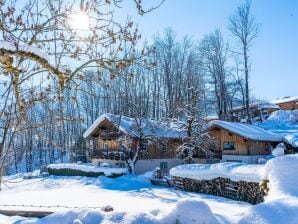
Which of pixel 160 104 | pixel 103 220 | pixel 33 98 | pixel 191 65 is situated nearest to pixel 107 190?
pixel 103 220

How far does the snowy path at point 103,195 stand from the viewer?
15.9 metres

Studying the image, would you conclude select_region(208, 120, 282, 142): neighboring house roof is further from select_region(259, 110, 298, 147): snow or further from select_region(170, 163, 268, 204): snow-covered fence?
select_region(170, 163, 268, 204): snow-covered fence

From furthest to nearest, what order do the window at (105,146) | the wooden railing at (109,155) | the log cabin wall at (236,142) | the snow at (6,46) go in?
the window at (105,146)
the wooden railing at (109,155)
the log cabin wall at (236,142)
the snow at (6,46)

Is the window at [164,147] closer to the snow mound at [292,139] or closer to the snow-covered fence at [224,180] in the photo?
the snow-covered fence at [224,180]

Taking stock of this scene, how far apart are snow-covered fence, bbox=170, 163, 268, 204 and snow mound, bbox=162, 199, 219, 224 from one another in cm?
1055

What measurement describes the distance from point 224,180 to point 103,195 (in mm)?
6596

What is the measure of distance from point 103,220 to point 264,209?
8.05ft

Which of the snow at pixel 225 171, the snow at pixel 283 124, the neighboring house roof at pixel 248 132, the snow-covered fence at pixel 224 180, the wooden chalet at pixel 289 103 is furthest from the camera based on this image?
the wooden chalet at pixel 289 103

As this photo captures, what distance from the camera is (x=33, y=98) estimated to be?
4.50 m

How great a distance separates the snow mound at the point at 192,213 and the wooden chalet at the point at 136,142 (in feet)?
76.3

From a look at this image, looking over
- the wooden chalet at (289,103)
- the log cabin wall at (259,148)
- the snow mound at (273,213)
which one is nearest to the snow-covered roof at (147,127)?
the log cabin wall at (259,148)

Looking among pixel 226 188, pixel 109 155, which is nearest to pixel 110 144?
pixel 109 155

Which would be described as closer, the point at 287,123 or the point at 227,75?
the point at 287,123

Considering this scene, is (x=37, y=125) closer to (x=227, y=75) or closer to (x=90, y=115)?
(x=227, y=75)
